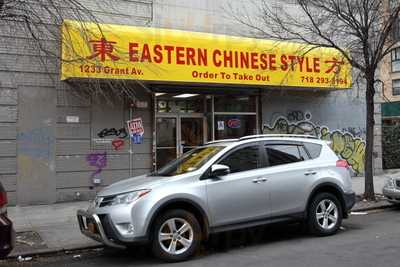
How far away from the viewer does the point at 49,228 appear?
10227 mm

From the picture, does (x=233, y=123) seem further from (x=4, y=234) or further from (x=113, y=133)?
(x=4, y=234)

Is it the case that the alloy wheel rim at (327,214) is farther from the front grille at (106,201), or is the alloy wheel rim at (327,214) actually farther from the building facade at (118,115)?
the building facade at (118,115)

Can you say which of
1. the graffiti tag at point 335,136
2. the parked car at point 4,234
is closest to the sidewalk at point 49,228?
the parked car at point 4,234

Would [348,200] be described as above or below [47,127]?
below

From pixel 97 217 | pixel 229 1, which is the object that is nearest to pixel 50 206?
pixel 97 217

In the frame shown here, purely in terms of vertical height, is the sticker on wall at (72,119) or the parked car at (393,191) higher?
the sticker on wall at (72,119)

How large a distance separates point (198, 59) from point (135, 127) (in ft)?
8.12

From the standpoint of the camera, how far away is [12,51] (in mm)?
12914

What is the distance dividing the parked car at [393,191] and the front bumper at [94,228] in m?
6.76

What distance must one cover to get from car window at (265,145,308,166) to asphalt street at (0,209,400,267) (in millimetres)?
1280

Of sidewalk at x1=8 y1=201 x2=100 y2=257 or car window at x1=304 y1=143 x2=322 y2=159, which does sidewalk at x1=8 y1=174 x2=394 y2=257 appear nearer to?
sidewalk at x1=8 y1=201 x2=100 y2=257

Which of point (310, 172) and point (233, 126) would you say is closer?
point (310, 172)

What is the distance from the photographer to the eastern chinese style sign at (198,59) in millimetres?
12102

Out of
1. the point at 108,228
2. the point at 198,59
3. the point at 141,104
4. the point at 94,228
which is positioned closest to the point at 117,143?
the point at 141,104
